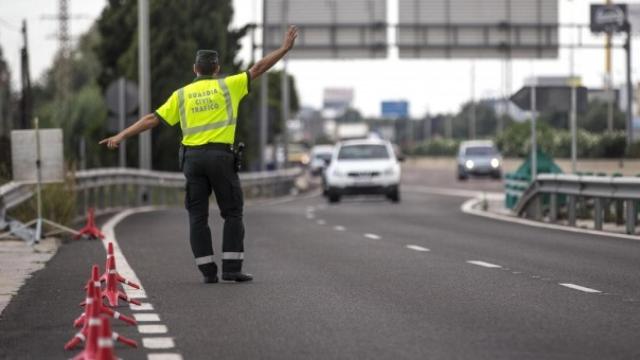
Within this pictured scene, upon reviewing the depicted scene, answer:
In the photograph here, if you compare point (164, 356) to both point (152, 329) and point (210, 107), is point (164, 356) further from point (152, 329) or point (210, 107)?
point (210, 107)

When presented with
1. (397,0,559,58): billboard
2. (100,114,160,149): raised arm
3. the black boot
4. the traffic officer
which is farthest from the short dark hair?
(397,0,559,58): billboard

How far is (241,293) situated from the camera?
12.6m

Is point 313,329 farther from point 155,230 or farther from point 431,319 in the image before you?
point 155,230

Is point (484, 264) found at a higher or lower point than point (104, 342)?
lower

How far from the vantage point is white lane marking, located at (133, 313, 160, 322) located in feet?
35.3

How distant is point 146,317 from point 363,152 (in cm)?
3084

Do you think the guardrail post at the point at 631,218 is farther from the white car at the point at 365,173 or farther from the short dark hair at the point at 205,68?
the white car at the point at 365,173

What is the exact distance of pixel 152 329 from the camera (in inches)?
400

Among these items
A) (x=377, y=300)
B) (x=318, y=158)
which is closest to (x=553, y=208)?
(x=377, y=300)

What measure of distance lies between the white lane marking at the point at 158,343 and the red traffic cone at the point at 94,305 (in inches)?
13.0

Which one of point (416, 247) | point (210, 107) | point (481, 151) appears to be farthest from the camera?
point (481, 151)

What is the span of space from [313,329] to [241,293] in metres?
2.67

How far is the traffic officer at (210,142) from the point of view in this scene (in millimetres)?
13492

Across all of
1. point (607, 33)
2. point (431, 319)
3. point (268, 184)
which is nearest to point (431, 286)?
point (431, 319)
